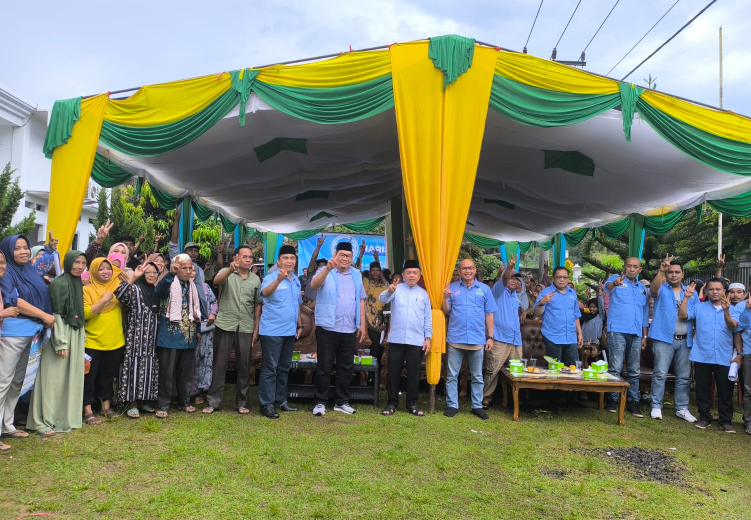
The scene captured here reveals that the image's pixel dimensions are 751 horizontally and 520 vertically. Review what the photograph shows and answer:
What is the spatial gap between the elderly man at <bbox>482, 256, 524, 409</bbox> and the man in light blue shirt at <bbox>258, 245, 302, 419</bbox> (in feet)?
6.85

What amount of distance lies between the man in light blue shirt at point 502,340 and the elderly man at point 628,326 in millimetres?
979

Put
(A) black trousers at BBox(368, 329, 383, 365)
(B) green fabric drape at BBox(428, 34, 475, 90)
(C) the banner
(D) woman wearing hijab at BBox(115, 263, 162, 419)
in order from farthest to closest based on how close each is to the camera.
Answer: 1. (C) the banner
2. (A) black trousers at BBox(368, 329, 383, 365)
3. (B) green fabric drape at BBox(428, 34, 475, 90)
4. (D) woman wearing hijab at BBox(115, 263, 162, 419)

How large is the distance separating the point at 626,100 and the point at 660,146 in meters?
1.16

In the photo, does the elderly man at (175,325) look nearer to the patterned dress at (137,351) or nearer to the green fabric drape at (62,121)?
the patterned dress at (137,351)

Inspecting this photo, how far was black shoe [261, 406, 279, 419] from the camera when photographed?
4711mm

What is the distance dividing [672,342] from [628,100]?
248 cm

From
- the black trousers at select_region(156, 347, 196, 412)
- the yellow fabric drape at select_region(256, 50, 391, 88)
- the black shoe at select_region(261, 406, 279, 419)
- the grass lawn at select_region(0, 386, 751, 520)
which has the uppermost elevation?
the yellow fabric drape at select_region(256, 50, 391, 88)

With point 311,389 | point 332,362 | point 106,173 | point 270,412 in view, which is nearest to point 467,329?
point 332,362

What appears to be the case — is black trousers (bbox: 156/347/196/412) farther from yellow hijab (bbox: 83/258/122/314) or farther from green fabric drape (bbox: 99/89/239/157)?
green fabric drape (bbox: 99/89/239/157)

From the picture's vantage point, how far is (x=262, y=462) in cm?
355

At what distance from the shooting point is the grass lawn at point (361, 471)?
2900 mm

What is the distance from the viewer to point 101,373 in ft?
14.7

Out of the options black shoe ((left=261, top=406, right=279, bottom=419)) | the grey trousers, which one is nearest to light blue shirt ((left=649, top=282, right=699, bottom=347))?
black shoe ((left=261, top=406, right=279, bottom=419))

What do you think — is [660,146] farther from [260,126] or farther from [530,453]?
[260,126]
